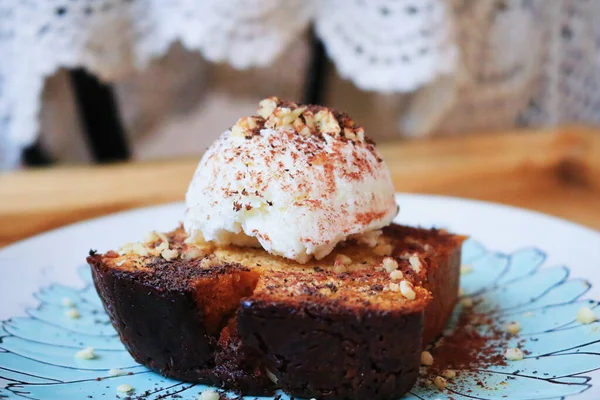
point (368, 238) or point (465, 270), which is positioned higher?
point (368, 238)

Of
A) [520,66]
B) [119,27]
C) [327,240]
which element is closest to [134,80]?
[119,27]

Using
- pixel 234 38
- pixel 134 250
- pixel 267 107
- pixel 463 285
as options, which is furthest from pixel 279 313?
pixel 234 38

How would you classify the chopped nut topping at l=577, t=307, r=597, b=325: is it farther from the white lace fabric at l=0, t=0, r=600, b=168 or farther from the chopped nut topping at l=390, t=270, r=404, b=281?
the white lace fabric at l=0, t=0, r=600, b=168

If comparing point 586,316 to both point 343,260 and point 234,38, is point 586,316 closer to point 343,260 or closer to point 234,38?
point 343,260

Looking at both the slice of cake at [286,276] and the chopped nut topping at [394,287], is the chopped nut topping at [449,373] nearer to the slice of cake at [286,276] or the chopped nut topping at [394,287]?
the slice of cake at [286,276]

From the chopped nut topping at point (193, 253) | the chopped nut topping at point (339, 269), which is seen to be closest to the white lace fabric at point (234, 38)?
the chopped nut topping at point (193, 253)

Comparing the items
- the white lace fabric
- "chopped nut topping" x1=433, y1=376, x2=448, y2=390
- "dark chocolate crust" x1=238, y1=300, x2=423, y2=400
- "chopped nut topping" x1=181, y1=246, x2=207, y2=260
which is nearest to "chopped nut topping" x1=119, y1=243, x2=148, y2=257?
"chopped nut topping" x1=181, y1=246, x2=207, y2=260

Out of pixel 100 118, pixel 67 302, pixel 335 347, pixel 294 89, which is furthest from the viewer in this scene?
pixel 294 89
